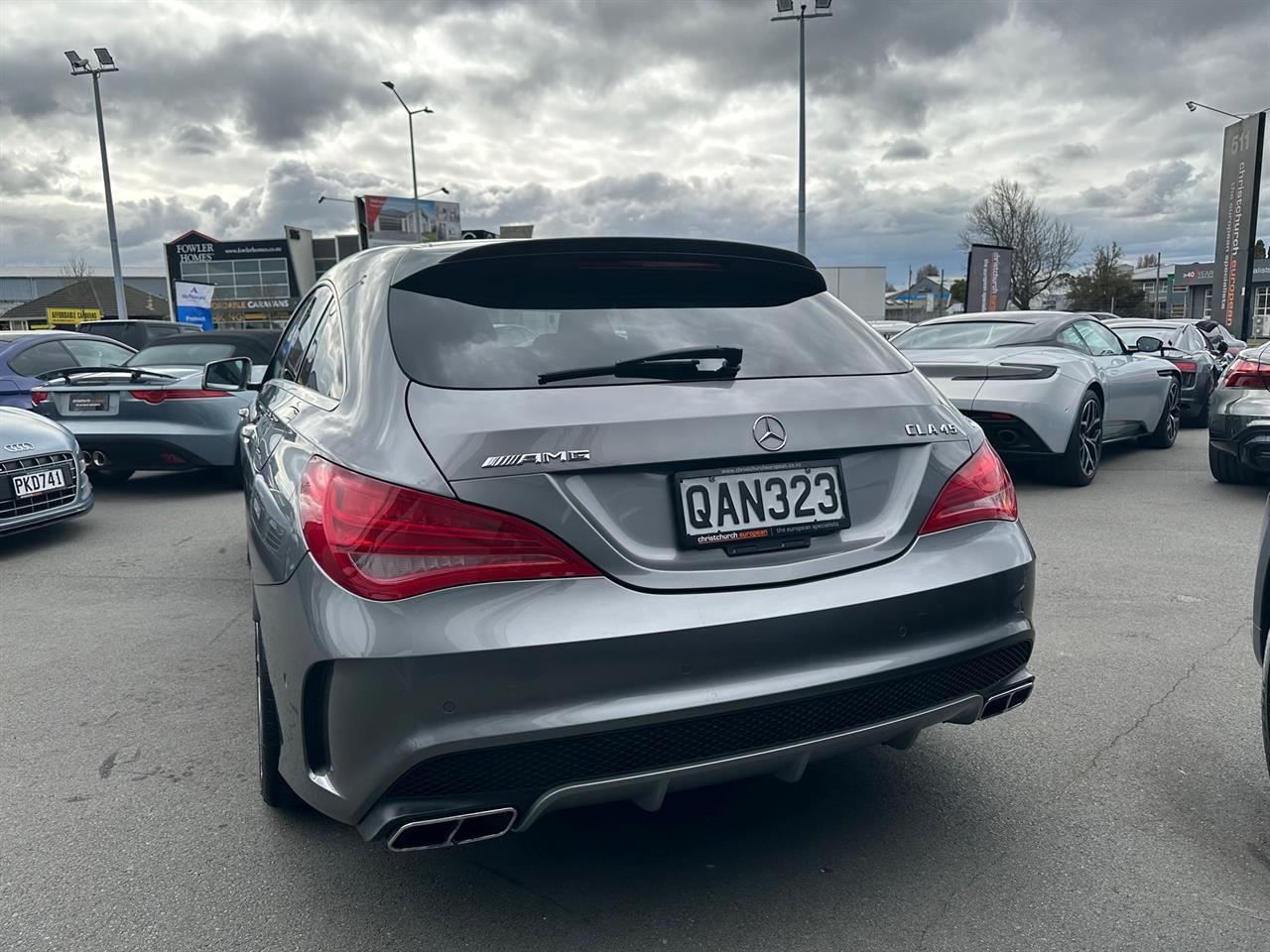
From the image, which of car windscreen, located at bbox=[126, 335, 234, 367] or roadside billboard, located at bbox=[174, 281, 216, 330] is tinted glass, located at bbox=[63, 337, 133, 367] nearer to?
car windscreen, located at bbox=[126, 335, 234, 367]

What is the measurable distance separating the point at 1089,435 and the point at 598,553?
23.3 ft

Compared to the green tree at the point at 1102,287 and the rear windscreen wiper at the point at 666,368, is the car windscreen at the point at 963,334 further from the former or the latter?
the green tree at the point at 1102,287

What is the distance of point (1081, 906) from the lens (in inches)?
90.9

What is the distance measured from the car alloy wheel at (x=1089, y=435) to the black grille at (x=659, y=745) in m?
6.21

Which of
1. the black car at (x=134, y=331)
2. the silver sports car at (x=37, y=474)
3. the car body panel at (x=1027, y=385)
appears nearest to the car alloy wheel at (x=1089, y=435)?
the car body panel at (x=1027, y=385)

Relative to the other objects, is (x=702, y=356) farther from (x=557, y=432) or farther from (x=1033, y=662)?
(x=1033, y=662)

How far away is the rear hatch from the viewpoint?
A: 206cm

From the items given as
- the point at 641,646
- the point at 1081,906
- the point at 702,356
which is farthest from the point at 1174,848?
the point at 702,356

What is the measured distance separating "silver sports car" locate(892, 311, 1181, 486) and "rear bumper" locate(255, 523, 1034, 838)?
4.95 meters

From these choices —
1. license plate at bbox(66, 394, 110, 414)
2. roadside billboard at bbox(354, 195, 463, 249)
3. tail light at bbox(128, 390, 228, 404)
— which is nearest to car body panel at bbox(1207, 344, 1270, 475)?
tail light at bbox(128, 390, 228, 404)

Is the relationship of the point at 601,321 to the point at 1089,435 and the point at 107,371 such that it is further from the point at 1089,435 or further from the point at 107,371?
the point at 107,371

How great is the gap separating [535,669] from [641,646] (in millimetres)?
220

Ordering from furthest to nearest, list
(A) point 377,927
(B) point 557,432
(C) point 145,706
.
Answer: (C) point 145,706 < (A) point 377,927 < (B) point 557,432

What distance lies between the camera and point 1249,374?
7121 mm
